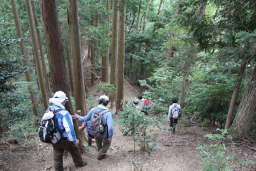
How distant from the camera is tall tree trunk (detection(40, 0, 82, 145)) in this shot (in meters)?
3.65

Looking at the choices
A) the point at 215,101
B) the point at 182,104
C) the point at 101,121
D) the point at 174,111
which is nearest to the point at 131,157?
the point at 101,121

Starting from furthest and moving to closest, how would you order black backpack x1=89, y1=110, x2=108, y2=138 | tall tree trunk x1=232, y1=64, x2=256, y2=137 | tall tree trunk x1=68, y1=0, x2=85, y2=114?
tall tree trunk x1=68, y1=0, x2=85, y2=114 < tall tree trunk x1=232, y1=64, x2=256, y2=137 < black backpack x1=89, y1=110, x2=108, y2=138

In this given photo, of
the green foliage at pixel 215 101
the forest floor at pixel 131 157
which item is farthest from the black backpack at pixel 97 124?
the green foliage at pixel 215 101

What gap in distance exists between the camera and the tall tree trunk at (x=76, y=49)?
5.53 meters

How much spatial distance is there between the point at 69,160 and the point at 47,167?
66 cm

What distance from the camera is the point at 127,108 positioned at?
13.8 feet

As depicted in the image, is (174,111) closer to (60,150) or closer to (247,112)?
(247,112)

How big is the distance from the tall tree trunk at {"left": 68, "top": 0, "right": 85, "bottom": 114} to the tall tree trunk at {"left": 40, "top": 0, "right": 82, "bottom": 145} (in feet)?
6.50

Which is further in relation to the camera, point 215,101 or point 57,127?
point 215,101

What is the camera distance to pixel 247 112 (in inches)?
203

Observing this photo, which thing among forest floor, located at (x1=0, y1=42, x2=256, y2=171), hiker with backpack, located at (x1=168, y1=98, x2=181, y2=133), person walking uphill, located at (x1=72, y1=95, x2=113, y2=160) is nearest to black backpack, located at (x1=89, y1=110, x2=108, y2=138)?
person walking uphill, located at (x1=72, y1=95, x2=113, y2=160)

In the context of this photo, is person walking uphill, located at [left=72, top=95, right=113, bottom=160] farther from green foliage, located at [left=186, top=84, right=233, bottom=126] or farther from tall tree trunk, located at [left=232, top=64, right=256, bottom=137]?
green foliage, located at [left=186, top=84, right=233, bottom=126]

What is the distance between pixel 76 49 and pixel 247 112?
20.4ft

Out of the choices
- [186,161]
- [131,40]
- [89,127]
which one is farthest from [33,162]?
[131,40]
